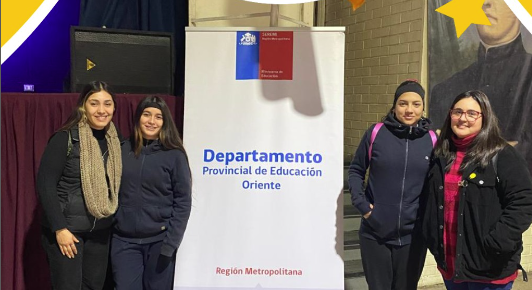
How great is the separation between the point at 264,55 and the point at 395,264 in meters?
1.23

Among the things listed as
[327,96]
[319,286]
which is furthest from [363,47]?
[319,286]

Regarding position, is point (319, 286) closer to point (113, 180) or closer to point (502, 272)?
point (502, 272)

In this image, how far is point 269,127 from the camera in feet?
7.77

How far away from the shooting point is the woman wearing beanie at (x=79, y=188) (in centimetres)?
184

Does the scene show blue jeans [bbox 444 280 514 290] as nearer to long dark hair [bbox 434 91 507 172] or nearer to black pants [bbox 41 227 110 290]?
long dark hair [bbox 434 91 507 172]

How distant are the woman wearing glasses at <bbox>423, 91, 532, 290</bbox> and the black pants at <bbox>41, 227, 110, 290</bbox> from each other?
57.6 inches

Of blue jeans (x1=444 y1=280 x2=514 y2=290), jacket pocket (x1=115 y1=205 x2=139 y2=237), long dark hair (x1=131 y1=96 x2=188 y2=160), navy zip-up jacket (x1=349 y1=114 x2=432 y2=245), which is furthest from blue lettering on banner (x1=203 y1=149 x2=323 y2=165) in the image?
blue jeans (x1=444 y1=280 x2=514 y2=290)

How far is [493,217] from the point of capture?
1.71m

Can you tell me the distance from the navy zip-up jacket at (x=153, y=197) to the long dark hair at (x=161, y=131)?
0.02 m

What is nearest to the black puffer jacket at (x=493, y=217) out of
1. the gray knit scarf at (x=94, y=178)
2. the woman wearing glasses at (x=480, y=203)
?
the woman wearing glasses at (x=480, y=203)

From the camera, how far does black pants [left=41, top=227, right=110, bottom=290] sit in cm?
188

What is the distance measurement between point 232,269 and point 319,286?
1.54ft

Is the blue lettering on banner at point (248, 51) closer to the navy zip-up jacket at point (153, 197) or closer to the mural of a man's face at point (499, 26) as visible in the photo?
the navy zip-up jacket at point (153, 197)

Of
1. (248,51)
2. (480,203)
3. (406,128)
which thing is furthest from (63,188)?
(480,203)
